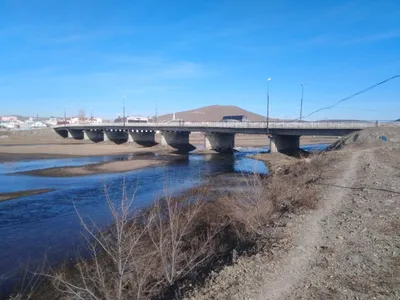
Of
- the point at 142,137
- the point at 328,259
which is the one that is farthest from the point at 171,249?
the point at 142,137

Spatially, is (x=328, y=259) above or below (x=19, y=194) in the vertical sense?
above

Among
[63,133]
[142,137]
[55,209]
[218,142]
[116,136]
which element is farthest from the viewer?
[63,133]

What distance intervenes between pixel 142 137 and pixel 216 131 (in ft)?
99.6

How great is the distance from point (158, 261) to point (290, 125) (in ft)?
146

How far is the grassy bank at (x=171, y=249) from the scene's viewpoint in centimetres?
791

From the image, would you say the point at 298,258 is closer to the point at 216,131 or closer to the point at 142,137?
the point at 216,131

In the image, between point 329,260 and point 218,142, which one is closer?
point 329,260

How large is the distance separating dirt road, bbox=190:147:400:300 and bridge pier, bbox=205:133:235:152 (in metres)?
54.2

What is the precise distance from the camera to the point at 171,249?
31.5 feet

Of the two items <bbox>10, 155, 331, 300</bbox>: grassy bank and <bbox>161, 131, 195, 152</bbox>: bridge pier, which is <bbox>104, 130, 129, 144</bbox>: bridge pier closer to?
<bbox>161, 131, 195, 152</bbox>: bridge pier

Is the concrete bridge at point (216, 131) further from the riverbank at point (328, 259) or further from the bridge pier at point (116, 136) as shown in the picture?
the riverbank at point (328, 259)

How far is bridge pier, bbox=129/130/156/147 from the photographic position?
8400 centimetres

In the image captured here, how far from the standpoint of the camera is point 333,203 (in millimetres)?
13188

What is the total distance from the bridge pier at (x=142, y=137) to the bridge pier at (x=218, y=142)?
2050 cm
